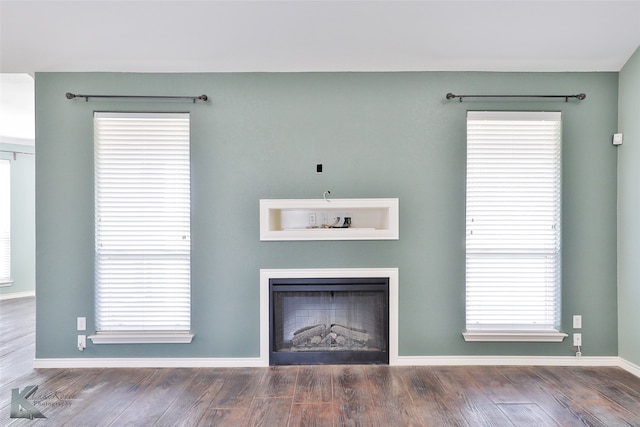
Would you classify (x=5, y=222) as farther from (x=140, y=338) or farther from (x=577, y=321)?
(x=577, y=321)

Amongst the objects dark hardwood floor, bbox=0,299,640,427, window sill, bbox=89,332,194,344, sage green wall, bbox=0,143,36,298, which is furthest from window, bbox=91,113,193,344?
sage green wall, bbox=0,143,36,298

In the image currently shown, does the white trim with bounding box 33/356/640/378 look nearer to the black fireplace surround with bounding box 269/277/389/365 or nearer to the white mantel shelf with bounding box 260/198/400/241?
the black fireplace surround with bounding box 269/277/389/365

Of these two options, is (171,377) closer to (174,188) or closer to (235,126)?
(174,188)

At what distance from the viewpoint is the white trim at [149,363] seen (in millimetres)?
3133

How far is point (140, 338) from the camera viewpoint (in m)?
3.10

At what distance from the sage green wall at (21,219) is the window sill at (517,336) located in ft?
21.6

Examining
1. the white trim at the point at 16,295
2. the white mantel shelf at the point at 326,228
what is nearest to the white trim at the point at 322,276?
the white mantel shelf at the point at 326,228

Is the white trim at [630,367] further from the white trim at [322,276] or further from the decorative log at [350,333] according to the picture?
the decorative log at [350,333]

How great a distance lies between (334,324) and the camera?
129 inches

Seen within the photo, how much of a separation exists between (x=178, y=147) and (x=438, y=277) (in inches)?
103

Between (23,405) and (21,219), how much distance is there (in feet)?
14.7
